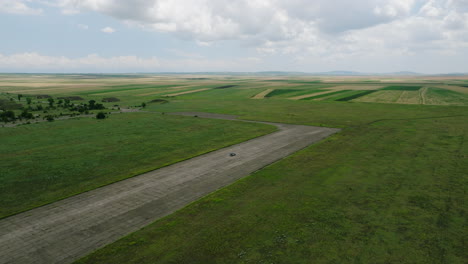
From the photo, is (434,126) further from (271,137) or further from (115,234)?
(115,234)

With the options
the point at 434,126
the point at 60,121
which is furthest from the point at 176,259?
the point at 60,121

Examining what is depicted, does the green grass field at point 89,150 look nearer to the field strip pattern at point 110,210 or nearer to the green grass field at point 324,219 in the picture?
the field strip pattern at point 110,210

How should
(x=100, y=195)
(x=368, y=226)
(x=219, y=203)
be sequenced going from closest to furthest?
1. (x=368, y=226)
2. (x=219, y=203)
3. (x=100, y=195)

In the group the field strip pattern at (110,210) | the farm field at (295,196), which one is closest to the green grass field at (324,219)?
the farm field at (295,196)

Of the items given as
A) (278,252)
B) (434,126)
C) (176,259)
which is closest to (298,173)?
(278,252)

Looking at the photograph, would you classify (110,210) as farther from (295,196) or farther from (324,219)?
(324,219)

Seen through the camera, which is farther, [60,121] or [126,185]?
[60,121]

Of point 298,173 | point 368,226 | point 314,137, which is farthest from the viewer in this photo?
point 314,137

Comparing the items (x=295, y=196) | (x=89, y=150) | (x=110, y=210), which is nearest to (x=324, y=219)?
(x=295, y=196)
